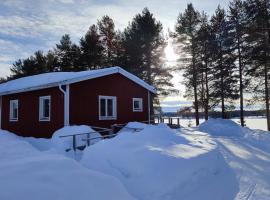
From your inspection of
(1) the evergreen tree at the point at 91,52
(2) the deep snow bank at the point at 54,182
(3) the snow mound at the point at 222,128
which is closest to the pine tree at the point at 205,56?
(3) the snow mound at the point at 222,128

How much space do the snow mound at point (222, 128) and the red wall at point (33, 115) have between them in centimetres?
1090

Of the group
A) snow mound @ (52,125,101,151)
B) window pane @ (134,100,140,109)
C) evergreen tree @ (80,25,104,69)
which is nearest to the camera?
snow mound @ (52,125,101,151)

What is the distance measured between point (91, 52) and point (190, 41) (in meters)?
11.6

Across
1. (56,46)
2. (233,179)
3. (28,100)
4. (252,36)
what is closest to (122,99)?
(28,100)

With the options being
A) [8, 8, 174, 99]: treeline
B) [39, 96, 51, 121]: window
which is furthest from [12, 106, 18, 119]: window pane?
[8, 8, 174, 99]: treeline

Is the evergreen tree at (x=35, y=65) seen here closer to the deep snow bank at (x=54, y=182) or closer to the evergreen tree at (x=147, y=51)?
the evergreen tree at (x=147, y=51)

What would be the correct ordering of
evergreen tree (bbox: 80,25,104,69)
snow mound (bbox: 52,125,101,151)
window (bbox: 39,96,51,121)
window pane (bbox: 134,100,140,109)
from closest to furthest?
snow mound (bbox: 52,125,101,151) → window (bbox: 39,96,51,121) → window pane (bbox: 134,100,140,109) → evergreen tree (bbox: 80,25,104,69)

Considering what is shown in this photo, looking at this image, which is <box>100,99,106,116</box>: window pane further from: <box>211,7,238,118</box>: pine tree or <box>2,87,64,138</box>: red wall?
<box>211,7,238,118</box>: pine tree

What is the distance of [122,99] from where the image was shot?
56.8ft

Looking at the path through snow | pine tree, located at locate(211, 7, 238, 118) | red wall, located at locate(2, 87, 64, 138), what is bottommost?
the path through snow

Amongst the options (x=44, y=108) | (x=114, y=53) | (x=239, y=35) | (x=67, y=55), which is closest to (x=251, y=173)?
(x=44, y=108)

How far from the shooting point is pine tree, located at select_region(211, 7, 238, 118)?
28.3 m

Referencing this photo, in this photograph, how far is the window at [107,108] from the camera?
16.1 metres

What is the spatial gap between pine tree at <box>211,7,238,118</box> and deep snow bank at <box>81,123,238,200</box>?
21330mm
